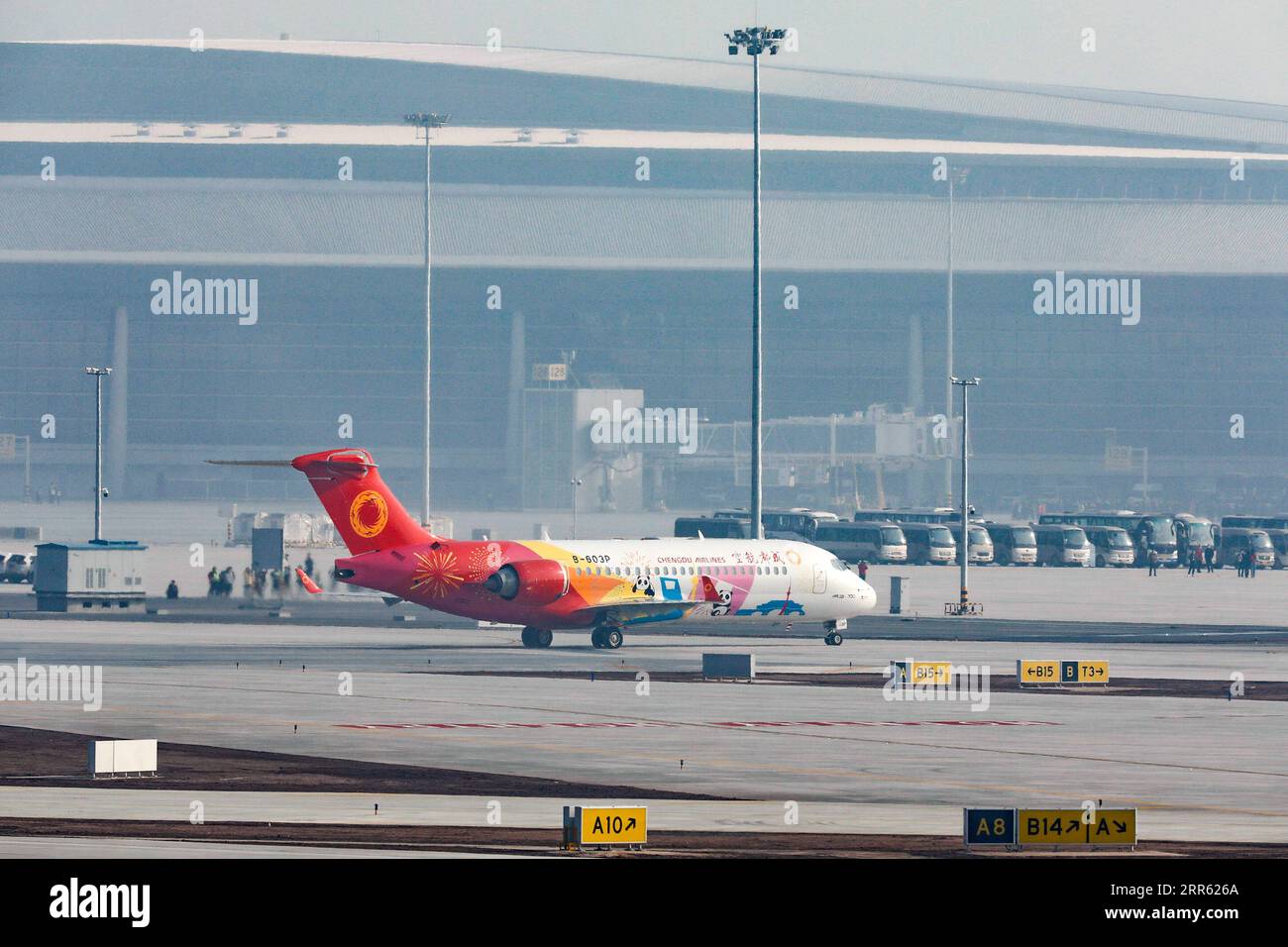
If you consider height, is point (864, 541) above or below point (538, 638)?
above

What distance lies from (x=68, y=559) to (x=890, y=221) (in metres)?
115

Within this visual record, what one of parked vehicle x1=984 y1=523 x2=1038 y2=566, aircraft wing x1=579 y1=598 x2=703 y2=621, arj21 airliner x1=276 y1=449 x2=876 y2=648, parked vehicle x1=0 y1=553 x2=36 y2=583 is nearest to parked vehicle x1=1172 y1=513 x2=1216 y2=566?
parked vehicle x1=984 y1=523 x2=1038 y2=566

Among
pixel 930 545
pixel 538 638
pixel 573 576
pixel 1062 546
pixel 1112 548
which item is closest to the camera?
pixel 573 576

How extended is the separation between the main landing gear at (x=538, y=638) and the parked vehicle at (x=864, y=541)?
60.0 metres

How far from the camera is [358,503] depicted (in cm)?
6269

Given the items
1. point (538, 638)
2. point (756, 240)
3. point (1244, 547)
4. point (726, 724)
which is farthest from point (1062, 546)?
point (726, 724)

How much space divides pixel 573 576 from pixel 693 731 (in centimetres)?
2112

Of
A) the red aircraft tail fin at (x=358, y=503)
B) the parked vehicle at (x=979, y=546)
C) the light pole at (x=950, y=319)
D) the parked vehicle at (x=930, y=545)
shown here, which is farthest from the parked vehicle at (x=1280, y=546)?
the red aircraft tail fin at (x=358, y=503)

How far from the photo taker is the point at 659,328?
189 meters

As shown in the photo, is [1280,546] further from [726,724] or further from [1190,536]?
[726,724]

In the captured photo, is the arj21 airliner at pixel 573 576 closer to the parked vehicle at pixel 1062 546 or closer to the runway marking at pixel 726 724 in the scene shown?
the runway marking at pixel 726 724

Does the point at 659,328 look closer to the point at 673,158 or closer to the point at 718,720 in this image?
the point at 673,158
